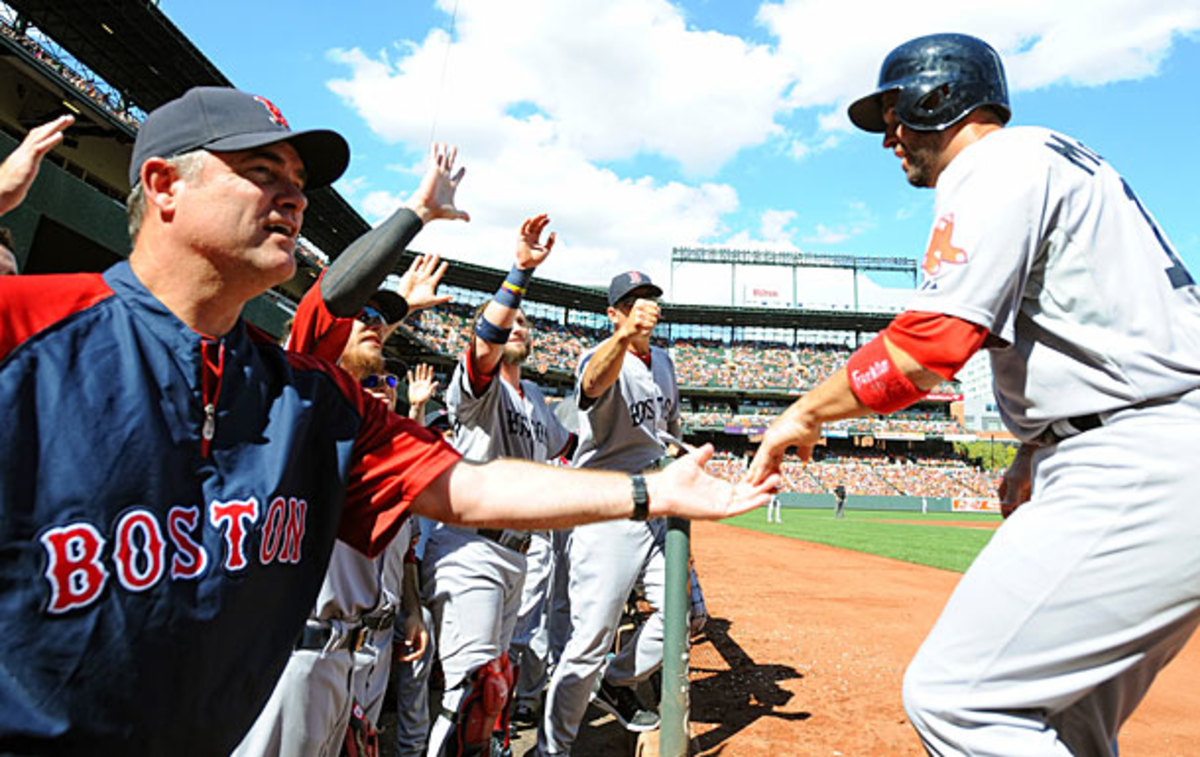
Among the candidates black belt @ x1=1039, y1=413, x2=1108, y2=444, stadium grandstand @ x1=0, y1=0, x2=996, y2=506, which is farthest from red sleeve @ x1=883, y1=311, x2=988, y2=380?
stadium grandstand @ x1=0, y1=0, x2=996, y2=506

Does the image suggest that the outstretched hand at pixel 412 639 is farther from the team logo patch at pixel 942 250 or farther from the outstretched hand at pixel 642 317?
the team logo patch at pixel 942 250

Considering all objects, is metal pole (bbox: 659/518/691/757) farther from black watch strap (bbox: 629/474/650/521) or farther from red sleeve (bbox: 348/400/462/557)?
red sleeve (bbox: 348/400/462/557)

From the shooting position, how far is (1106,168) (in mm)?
→ 2027

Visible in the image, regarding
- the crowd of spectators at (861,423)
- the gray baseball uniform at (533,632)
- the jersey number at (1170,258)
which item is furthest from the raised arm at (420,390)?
the crowd of spectators at (861,423)

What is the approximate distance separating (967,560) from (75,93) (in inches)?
846

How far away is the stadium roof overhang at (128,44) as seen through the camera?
58.9 feet

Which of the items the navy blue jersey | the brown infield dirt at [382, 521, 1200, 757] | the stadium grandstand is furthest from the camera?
the stadium grandstand

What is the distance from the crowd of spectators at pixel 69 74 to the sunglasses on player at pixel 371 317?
53.5ft

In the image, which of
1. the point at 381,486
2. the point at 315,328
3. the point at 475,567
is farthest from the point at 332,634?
the point at 475,567

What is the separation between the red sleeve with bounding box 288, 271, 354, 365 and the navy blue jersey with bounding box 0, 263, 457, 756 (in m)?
0.78

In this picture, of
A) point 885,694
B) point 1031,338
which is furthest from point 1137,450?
point 885,694

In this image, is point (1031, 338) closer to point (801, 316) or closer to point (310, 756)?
point (310, 756)

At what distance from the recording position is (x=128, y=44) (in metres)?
19.4

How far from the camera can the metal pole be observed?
2.96m
